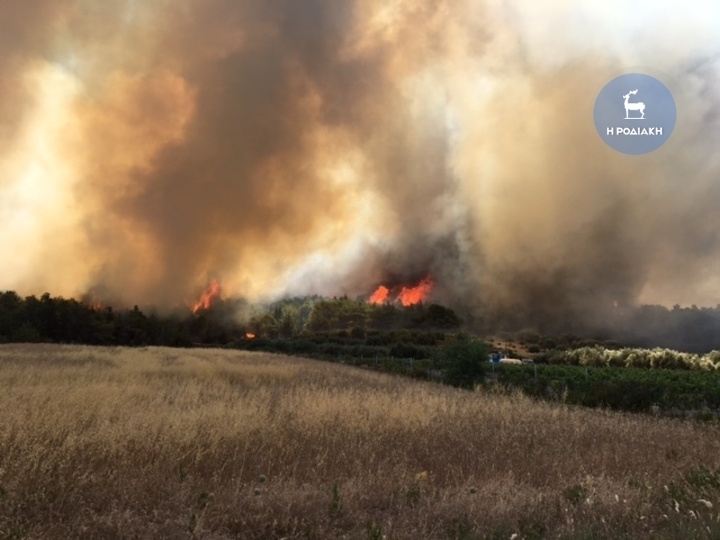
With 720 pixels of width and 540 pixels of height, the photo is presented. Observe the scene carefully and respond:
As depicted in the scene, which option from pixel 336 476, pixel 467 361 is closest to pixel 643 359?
pixel 467 361

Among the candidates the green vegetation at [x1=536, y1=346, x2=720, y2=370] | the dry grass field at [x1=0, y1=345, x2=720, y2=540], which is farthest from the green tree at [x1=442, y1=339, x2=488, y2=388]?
the green vegetation at [x1=536, y1=346, x2=720, y2=370]

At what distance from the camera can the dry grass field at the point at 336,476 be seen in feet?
18.5

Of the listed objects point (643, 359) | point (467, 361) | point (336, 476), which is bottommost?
point (643, 359)

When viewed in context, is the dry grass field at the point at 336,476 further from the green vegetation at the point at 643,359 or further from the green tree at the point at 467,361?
the green vegetation at the point at 643,359

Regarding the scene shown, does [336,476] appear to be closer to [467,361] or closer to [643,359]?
[467,361]

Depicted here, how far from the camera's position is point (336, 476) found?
7.82 meters

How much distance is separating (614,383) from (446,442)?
17.7m

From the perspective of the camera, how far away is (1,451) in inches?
293

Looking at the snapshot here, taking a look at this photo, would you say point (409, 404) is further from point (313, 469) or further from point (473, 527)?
point (473, 527)

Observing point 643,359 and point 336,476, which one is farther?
point 643,359

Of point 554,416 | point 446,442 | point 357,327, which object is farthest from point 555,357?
point 446,442

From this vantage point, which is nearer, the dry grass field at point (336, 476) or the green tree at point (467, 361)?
the dry grass field at point (336, 476)

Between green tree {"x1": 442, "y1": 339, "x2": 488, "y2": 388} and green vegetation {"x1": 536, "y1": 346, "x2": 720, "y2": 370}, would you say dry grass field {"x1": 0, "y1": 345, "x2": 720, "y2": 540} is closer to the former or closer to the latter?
green tree {"x1": 442, "y1": 339, "x2": 488, "y2": 388}

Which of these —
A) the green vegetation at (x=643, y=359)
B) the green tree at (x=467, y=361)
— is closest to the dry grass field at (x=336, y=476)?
the green tree at (x=467, y=361)
